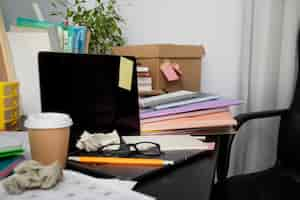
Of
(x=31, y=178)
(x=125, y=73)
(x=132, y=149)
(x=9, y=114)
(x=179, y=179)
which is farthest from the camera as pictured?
(x=125, y=73)

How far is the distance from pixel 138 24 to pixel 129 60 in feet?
3.36

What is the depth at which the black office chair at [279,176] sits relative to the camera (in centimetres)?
102

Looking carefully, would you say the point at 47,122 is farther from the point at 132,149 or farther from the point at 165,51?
the point at 165,51

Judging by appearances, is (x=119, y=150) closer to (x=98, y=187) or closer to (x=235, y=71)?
(x=98, y=187)

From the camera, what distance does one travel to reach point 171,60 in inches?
53.9

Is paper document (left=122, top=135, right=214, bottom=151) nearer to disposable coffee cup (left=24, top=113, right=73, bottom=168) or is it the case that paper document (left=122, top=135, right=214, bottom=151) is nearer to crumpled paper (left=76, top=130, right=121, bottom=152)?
crumpled paper (left=76, top=130, right=121, bottom=152)

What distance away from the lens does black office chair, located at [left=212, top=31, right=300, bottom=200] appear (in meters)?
1.02

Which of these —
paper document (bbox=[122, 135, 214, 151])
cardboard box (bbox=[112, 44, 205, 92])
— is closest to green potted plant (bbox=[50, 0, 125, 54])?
cardboard box (bbox=[112, 44, 205, 92])

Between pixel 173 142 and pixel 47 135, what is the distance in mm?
326

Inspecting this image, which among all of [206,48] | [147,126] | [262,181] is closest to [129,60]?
[147,126]

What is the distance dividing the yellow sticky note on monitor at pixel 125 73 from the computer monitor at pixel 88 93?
0.5 inches

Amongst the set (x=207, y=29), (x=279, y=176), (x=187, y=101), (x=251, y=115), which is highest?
(x=207, y=29)

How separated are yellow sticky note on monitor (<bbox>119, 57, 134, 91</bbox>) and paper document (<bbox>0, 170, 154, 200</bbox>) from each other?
417mm

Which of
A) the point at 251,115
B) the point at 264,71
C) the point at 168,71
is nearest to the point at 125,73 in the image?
the point at 168,71
